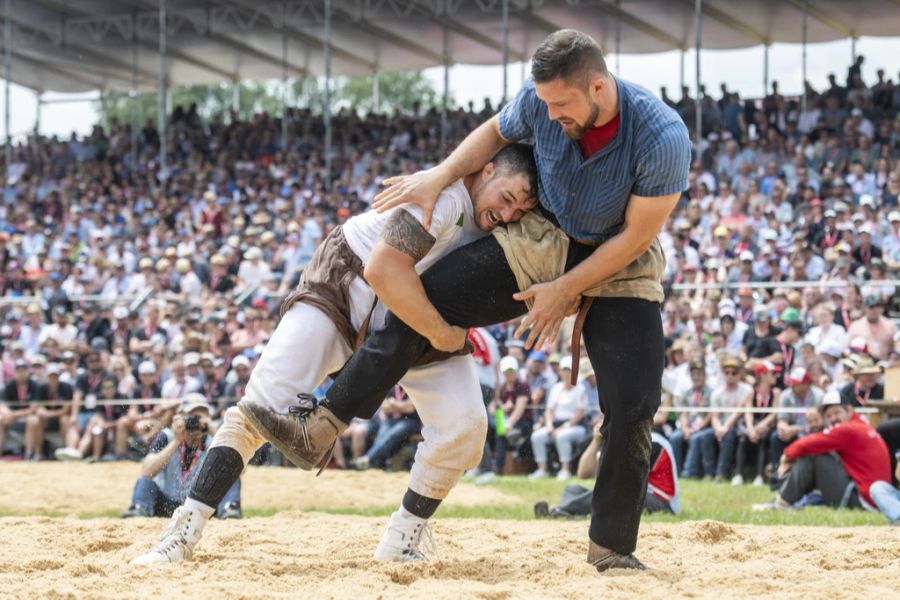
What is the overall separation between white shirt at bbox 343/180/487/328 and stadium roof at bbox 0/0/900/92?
19131mm

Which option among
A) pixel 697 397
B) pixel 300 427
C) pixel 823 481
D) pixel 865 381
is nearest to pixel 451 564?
pixel 300 427

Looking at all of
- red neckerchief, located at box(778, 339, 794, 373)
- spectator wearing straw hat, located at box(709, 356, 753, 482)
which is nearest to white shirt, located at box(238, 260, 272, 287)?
spectator wearing straw hat, located at box(709, 356, 753, 482)

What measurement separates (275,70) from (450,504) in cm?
2273

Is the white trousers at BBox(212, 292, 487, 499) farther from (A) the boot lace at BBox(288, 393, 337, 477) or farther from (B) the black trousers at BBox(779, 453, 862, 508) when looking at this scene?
(B) the black trousers at BBox(779, 453, 862, 508)

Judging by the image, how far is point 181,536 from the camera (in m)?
5.00

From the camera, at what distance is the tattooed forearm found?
4793 mm

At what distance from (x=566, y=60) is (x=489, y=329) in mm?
11371

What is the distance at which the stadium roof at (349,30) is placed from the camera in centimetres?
2411

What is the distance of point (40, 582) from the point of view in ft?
14.9

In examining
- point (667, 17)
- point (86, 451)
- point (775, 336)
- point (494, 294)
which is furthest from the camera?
point (667, 17)

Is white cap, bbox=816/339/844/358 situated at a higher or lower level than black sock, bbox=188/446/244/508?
higher

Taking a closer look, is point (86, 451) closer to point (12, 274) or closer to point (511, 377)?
point (511, 377)

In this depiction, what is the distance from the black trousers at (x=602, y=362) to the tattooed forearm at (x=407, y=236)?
181mm

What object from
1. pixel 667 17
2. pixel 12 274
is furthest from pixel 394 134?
pixel 12 274
